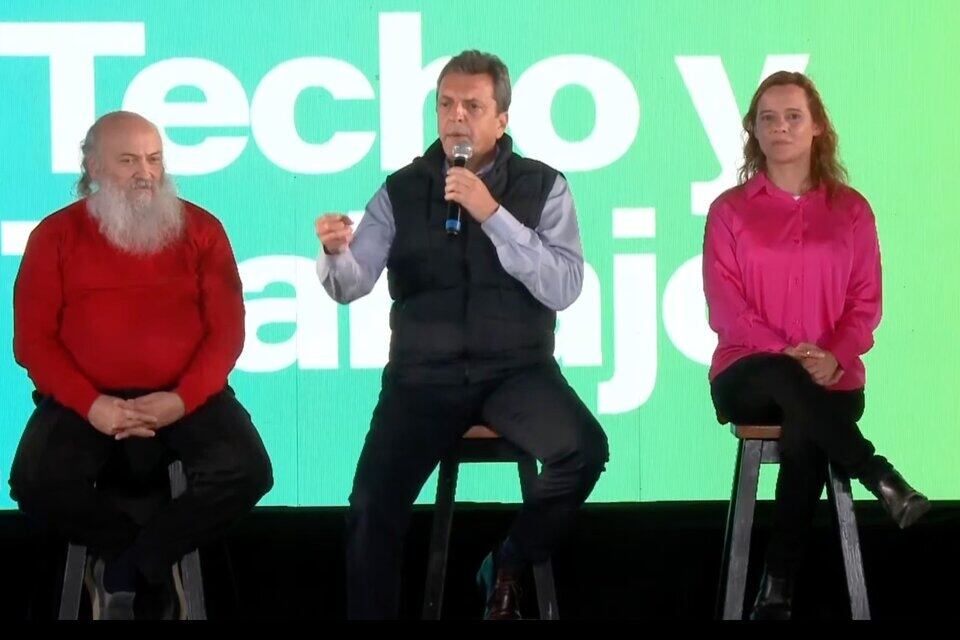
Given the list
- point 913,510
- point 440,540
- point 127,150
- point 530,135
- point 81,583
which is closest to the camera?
point 913,510

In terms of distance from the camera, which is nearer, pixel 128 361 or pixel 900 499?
pixel 900 499

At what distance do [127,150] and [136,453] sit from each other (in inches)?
27.5

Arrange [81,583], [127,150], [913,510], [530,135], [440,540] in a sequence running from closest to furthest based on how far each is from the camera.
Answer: [913,510]
[81,583]
[440,540]
[127,150]
[530,135]

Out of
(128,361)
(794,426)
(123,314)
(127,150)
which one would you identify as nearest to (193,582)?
(128,361)

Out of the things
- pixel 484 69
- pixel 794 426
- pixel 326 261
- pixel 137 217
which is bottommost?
pixel 794 426

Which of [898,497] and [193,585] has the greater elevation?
[898,497]

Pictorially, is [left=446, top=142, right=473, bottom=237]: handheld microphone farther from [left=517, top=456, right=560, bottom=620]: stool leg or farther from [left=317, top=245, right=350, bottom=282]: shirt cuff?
[left=517, top=456, right=560, bottom=620]: stool leg

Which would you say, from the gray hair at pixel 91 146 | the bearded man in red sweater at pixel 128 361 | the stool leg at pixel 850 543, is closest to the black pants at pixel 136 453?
the bearded man in red sweater at pixel 128 361

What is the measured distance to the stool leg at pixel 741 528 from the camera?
347cm

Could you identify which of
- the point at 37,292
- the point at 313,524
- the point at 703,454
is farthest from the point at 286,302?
the point at 703,454

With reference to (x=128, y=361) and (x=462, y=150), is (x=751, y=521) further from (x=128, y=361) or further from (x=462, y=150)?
(x=128, y=361)

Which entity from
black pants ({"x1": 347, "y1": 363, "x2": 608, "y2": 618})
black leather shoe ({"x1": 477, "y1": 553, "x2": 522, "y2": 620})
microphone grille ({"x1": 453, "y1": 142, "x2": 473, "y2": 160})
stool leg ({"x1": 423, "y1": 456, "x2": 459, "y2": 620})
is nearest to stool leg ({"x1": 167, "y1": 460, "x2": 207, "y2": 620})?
black pants ({"x1": 347, "y1": 363, "x2": 608, "y2": 618})

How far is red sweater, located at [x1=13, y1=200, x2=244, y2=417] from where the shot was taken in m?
3.51

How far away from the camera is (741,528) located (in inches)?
138
